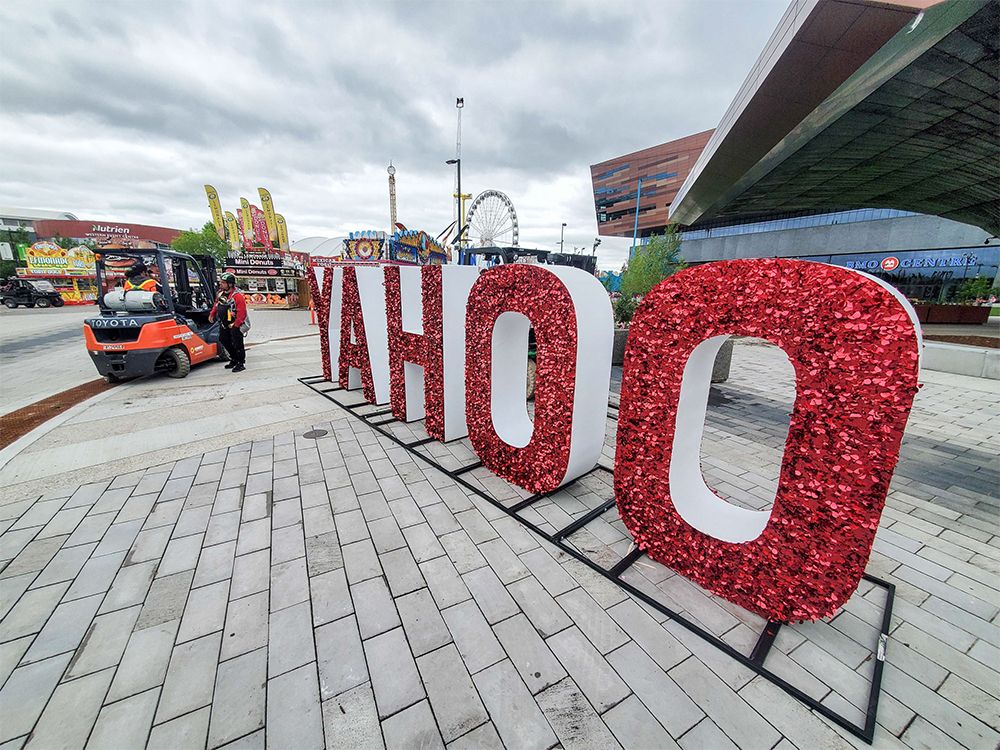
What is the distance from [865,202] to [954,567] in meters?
25.3

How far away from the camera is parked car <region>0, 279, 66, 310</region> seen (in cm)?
2648

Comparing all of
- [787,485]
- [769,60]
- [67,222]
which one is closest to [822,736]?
[787,485]

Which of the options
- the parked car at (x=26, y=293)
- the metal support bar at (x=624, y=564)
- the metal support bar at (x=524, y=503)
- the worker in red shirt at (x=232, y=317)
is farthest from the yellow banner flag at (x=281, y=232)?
the metal support bar at (x=624, y=564)

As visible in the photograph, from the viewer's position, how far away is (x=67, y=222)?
6569 centimetres

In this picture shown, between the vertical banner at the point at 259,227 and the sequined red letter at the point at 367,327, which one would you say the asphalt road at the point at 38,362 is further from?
the vertical banner at the point at 259,227

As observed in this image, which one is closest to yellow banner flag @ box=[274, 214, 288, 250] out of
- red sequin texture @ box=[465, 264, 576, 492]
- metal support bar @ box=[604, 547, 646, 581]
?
red sequin texture @ box=[465, 264, 576, 492]

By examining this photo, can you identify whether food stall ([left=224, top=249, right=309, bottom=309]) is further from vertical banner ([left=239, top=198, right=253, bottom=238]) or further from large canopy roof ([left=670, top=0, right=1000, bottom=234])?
large canopy roof ([left=670, top=0, right=1000, bottom=234])

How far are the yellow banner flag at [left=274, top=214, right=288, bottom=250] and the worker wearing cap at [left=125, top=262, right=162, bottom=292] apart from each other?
3647 centimetres

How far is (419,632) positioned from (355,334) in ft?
17.9

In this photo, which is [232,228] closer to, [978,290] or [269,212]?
[269,212]

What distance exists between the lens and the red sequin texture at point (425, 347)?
16.0 ft

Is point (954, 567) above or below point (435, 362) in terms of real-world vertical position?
below

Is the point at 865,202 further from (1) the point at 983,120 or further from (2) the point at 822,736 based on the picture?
(2) the point at 822,736


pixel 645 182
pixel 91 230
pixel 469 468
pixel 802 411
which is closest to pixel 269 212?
pixel 469 468
